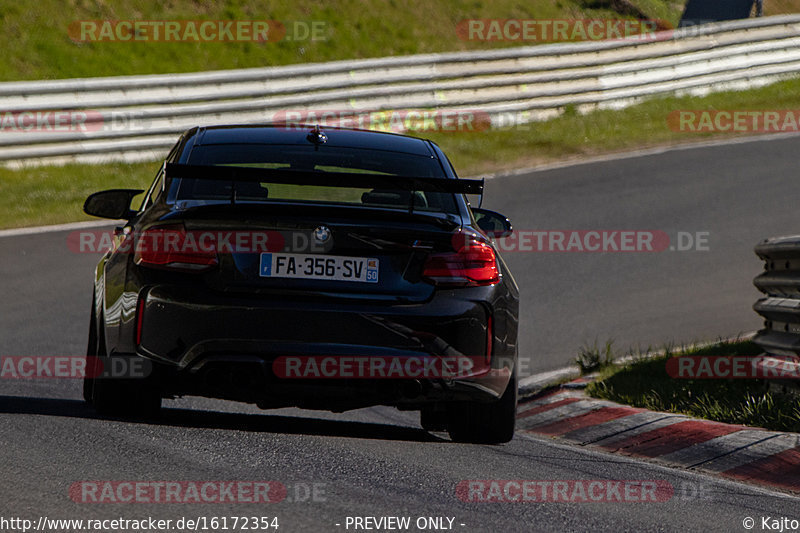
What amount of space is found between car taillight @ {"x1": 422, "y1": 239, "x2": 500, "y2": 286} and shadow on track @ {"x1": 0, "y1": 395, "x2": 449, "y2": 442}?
128 centimetres

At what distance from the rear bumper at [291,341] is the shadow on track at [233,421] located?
924 mm

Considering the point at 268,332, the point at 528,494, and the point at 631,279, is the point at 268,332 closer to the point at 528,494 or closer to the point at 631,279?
the point at 528,494

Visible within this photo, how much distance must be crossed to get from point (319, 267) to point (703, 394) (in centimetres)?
342

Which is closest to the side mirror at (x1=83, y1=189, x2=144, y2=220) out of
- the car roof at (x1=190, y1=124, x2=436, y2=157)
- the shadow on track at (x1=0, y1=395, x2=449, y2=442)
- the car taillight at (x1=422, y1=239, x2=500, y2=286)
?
the car roof at (x1=190, y1=124, x2=436, y2=157)

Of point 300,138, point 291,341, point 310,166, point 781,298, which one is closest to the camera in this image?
point 291,341

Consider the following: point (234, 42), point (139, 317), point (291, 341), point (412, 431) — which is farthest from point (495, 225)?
point (234, 42)

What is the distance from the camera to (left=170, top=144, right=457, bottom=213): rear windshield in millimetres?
6047

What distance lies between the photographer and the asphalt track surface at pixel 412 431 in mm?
4969

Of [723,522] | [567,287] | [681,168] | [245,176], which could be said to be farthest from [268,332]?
[681,168]

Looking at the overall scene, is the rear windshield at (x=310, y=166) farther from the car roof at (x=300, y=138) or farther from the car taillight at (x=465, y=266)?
the car taillight at (x=465, y=266)

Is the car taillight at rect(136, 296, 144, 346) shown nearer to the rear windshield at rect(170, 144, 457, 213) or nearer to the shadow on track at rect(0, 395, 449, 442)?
the rear windshield at rect(170, 144, 457, 213)

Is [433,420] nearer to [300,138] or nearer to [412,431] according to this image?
[412,431]

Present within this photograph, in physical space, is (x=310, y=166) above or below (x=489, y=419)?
above

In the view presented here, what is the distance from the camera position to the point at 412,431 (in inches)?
284
